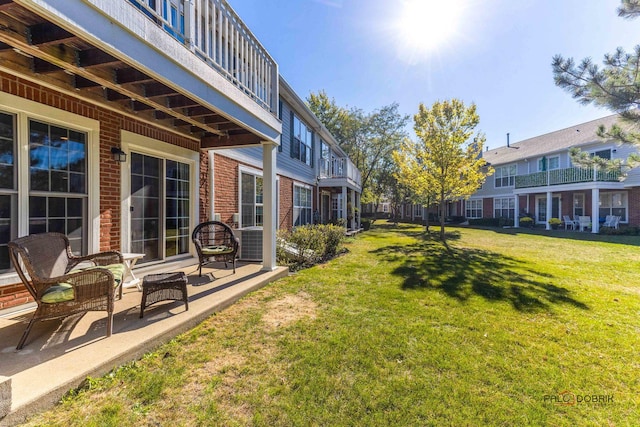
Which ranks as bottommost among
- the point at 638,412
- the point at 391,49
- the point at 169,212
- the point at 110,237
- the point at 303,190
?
the point at 638,412

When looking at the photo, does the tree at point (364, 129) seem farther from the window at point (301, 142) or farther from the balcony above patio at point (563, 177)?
the window at point (301, 142)

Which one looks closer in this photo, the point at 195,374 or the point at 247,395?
the point at 247,395

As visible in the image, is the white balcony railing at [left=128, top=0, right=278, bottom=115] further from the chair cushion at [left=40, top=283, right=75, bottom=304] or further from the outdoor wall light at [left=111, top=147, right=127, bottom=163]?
the chair cushion at [left=40, top=283, right=75, bottom=304]

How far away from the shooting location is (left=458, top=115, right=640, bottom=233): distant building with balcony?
16.5m

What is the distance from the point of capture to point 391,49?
9.56 m

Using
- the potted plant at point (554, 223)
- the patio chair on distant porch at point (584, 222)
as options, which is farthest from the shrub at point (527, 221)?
the patio chair on distant porch at point (584, 222)

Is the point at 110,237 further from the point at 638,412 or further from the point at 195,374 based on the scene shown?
the point at 638,412

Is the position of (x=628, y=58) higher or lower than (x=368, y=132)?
lower

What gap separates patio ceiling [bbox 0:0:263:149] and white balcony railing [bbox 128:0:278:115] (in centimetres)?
65

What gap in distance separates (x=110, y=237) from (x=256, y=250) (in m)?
3.18

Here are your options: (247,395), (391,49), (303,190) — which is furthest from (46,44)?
(303,190)

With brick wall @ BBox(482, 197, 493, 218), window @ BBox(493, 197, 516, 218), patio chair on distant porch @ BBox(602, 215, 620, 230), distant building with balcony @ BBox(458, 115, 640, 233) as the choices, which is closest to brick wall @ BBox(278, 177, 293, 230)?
distant building with balcony @ BBox(458, 115, 640, 233)

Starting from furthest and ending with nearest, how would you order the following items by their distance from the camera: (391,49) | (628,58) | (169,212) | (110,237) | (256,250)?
(391,49)
(256,250)
(628,58)
(169,212)
(110,237)

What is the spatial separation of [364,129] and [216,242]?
21529 millimetres
